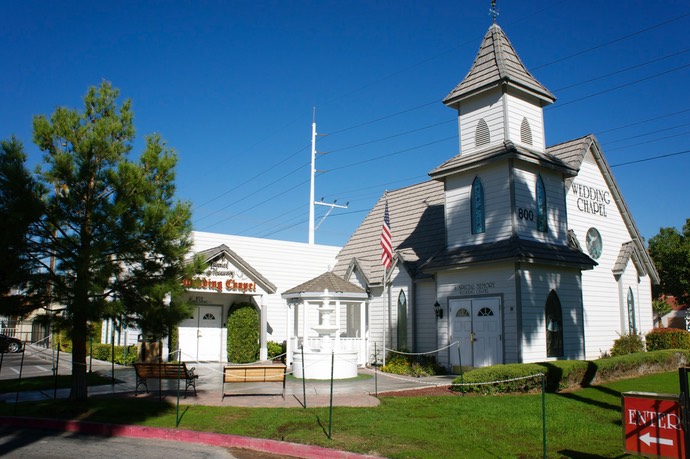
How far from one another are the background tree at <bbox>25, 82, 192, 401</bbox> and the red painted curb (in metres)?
1.79

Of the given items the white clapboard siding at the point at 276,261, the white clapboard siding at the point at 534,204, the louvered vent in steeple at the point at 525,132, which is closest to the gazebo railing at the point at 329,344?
the white clapboard siding at the point at 276,261

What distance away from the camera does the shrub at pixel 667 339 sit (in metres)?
24.1

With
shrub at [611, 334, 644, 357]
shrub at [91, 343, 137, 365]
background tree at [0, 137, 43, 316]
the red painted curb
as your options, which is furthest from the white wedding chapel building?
the red painted curb

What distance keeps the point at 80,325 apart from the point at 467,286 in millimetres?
12433

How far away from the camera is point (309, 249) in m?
32.5

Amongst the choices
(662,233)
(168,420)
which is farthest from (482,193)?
(662,233)

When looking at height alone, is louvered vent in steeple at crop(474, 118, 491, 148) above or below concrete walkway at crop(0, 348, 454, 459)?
above

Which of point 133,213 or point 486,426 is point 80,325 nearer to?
point 133,213

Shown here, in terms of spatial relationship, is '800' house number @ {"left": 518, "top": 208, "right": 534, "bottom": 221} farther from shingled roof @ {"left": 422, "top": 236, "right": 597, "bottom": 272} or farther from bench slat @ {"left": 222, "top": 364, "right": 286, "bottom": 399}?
bench slat @ {"left": 222, "top": 364, "right": 286, "bottom": 399}

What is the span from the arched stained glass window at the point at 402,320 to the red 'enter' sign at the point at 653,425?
52.0 ft

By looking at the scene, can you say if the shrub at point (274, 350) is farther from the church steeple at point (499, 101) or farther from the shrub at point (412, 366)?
the church steeple at point (499, 101)

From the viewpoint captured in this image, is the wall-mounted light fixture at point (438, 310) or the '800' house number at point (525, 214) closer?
the '800' house number at point (525, 214)

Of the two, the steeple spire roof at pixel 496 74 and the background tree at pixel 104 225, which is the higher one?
the steeple spire roof at pixel 496 74

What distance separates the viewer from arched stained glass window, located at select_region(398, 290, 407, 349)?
2364 centimetres
